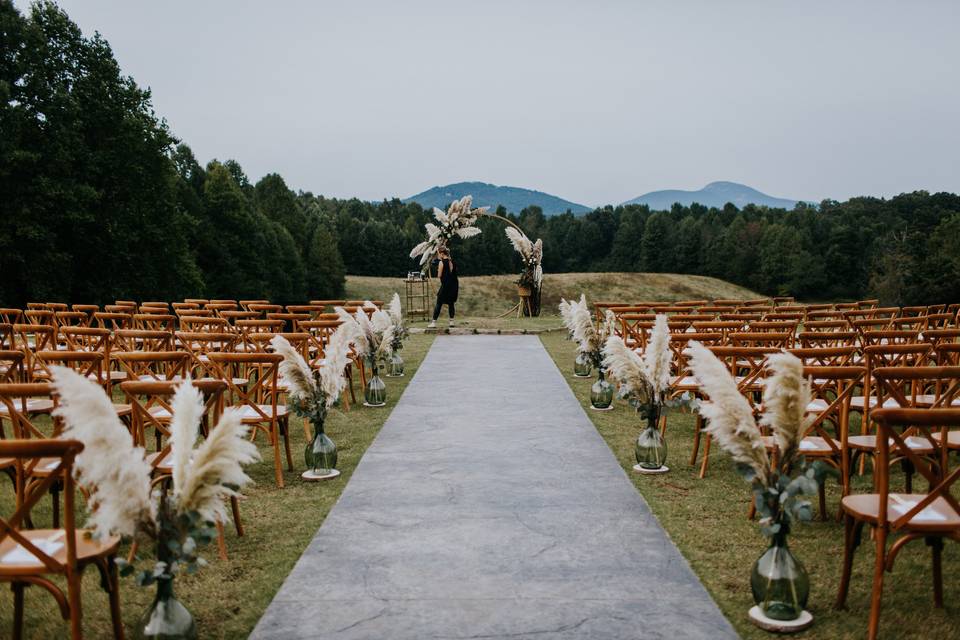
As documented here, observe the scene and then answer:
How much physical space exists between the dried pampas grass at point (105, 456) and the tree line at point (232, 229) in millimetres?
26682

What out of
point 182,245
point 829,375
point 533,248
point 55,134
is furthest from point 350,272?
point 829,375

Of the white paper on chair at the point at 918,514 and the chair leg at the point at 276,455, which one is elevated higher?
the white paper on chair at the point at 918,514

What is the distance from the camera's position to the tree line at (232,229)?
88.3ft

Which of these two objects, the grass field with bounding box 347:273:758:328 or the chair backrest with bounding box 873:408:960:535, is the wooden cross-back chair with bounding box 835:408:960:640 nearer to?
the chair backrest with bounding box 873:408:960:535

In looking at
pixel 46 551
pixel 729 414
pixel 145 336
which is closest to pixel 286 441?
pixel 145 336

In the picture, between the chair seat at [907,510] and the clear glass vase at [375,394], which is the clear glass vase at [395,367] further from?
the chair seat at [907,510]

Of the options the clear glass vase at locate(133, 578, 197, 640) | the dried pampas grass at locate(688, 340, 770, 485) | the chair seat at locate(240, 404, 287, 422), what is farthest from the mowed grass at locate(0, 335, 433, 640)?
the dried pampas grass at locate(688, 340, 770, 485)

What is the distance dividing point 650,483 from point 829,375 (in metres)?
1.84

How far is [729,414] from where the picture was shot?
347 cm

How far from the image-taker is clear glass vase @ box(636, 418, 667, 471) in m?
6.05

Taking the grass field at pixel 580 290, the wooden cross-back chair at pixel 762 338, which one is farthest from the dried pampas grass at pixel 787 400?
the grass field at pixel 580 290

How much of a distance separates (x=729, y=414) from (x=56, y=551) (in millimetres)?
2976

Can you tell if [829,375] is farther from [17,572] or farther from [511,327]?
[511,327]

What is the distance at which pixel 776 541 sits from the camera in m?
3.53
